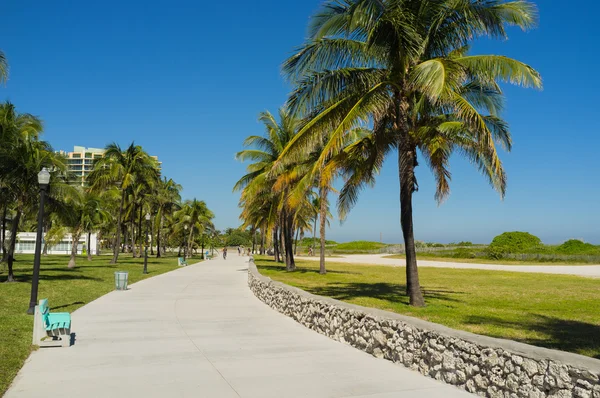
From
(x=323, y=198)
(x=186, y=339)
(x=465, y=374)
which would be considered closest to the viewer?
(x=465, y=374)

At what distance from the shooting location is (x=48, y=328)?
27.0 feet

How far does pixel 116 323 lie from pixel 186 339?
105 inches

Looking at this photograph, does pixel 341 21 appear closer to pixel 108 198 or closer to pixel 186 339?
pixel 186 339

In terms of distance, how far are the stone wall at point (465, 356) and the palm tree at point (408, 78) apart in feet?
14.5

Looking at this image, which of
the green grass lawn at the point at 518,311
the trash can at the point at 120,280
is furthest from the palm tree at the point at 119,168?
Result: the green grass lawn at the point at 518,311

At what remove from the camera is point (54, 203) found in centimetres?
2159

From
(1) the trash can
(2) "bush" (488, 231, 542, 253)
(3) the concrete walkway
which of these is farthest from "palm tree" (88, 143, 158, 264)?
(2) "bush" (488, 231, 542, 253)

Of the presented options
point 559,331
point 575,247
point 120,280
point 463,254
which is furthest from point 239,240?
point 559,331

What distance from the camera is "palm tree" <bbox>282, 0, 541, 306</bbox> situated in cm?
1138

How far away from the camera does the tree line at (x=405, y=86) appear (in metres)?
11.4

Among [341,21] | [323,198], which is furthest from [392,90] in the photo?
[323,198]

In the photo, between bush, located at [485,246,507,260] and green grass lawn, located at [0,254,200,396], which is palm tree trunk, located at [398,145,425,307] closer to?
green grass lawn, located at [0,254,200,396]

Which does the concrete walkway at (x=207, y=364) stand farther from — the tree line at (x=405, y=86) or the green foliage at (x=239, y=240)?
the green foliage at (x=239, y=240)

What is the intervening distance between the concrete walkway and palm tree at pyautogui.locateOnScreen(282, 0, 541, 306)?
186 inches
